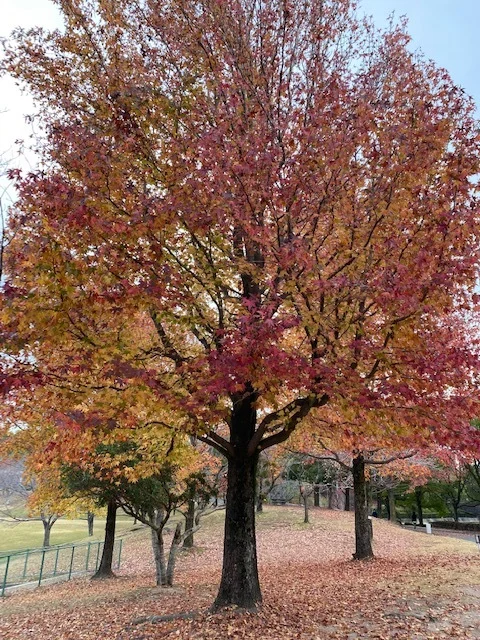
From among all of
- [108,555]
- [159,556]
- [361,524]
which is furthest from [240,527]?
[108,555]

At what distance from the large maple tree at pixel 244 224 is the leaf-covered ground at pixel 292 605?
990 mm

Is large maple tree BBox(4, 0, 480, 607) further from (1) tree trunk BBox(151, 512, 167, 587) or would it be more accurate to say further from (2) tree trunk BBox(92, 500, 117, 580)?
(2) tree trunk BBox(92, 500, 117, 580)

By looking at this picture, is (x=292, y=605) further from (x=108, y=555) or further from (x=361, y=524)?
(x=108, y=555)

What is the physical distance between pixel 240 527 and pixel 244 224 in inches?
215

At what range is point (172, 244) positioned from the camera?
25.1 feet

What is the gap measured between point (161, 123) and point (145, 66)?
135 centimetres

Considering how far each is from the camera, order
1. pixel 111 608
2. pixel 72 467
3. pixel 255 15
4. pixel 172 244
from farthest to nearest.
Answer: pixel 72 467
pixel 111 608
pixel 255 15
pixel 172 244

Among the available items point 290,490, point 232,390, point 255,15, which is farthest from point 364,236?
point 290,490

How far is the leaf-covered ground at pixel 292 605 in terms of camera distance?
7090mm

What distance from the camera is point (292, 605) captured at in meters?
8.66

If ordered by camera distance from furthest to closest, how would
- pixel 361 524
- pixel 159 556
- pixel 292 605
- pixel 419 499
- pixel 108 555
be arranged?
pixel 419 499 → pixel 108 555 → pixel 361 524 → pixel 159 556 → pixel 292 605

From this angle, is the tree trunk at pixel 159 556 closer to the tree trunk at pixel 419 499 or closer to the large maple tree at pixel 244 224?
the large maple tree at pixel 244 224

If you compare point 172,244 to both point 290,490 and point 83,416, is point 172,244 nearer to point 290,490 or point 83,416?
point 83,416

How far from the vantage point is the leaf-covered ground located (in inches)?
279
